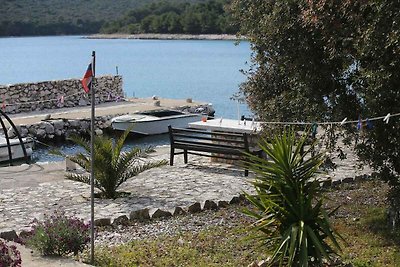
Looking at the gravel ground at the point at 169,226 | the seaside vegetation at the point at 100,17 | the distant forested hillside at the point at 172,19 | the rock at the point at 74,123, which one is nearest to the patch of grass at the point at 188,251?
the gravel ground at the point at 169,226

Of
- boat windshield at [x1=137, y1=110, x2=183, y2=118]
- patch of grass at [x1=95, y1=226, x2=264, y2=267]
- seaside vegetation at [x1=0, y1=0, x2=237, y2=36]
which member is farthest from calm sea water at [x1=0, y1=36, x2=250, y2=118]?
seaside vegetation at [x1=0, y1=0, x2=237, y2=36]

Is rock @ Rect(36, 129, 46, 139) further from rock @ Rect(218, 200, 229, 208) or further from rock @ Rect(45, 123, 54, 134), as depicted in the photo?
rock @ Rect(218, 200, 229, 208)

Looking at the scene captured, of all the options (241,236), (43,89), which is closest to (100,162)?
(241,236)

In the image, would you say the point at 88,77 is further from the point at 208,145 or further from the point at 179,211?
the point at 208,145

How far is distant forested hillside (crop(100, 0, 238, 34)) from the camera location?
430 ft

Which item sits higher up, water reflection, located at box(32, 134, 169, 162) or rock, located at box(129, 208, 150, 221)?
rock, located at box(129, 208, 150, 221)

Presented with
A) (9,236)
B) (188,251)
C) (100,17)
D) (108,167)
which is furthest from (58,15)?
(188,251)

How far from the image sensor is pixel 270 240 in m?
7.63

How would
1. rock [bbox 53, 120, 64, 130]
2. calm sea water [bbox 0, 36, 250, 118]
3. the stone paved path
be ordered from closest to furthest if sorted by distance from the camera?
the stone paved path → rock [bbox 53, 120, 64, 130] → calm sea water [bbox 0, 36, 250, 118]

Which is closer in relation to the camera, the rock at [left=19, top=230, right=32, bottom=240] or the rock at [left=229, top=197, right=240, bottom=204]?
the rock at [left=19, top=230, right=32, bottom=240]

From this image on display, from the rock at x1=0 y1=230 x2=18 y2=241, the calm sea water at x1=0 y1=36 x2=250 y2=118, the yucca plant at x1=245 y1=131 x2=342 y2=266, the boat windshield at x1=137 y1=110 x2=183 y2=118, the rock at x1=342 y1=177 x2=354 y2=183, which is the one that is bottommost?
the calm sea water at x1=0 y1=36 x2=250 y2=118

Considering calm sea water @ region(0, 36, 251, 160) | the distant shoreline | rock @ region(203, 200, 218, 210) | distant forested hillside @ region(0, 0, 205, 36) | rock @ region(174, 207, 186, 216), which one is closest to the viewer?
rock @ region(174, 207, 186, 216)

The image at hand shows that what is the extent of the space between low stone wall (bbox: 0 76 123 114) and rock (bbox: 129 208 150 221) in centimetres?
2169

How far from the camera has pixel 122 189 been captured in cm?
1322
